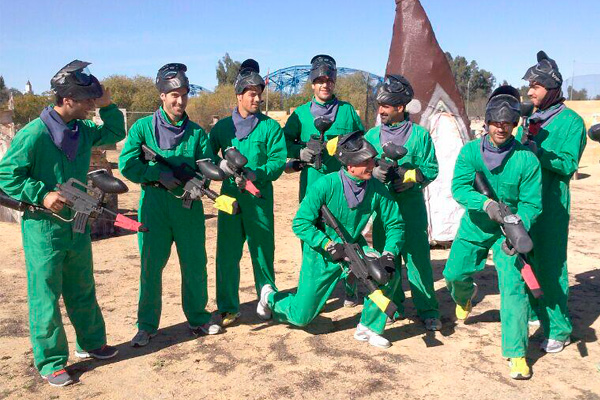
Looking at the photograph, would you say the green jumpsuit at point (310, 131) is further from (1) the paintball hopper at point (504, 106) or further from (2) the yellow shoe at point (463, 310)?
(2) the yellow shoe at point (463, 310)

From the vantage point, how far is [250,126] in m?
5.08

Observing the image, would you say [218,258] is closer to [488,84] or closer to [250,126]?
[250,126]

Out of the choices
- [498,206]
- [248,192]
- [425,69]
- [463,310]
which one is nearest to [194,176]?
[248,192]

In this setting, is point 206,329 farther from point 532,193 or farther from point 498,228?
point 532,193

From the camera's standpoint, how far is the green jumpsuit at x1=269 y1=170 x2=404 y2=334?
4562mm

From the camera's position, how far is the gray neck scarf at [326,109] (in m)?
5.53

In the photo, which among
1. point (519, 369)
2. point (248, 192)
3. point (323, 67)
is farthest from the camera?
point (323, 67)

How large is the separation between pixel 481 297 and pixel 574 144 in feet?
6.39

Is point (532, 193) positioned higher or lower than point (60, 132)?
lower

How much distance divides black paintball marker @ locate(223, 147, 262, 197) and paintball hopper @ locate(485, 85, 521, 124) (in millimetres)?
1860

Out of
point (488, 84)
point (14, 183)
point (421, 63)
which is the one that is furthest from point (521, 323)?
point (488, 84)

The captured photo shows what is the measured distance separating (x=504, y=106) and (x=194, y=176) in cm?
235

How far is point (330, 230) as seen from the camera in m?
4.64

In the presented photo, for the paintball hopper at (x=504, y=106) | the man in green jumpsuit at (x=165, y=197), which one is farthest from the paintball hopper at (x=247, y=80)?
the paintball hopper at (x=504, y=106)
